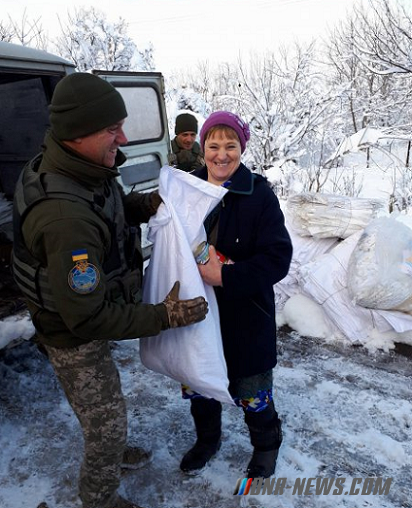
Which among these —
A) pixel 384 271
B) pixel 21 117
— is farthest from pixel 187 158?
pixel 384 271

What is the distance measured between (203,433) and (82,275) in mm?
1306

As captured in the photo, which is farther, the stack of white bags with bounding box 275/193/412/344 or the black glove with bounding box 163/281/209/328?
the stack of white bags with bounding box 275/193/412/344

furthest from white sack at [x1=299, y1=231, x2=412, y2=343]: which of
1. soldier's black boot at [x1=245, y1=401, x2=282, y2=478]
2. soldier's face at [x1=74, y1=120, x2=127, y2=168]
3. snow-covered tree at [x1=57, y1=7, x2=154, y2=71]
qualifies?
snow-covered tree at [x1=57, y1=7, x2=154, y2=71]

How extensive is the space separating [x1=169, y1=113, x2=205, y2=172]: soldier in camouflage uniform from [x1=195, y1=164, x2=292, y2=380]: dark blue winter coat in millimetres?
3150

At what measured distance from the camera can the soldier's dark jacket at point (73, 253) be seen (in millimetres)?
1232

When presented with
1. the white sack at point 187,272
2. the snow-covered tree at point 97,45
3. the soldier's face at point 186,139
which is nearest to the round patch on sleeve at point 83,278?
the white sack at point 187,272

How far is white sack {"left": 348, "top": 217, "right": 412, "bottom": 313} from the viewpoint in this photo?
3.05 metres

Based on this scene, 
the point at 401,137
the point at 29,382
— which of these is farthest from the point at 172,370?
the point at 401,137

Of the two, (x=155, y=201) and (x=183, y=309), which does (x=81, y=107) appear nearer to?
(x=155, y=201)

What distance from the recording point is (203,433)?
2115 millimetres

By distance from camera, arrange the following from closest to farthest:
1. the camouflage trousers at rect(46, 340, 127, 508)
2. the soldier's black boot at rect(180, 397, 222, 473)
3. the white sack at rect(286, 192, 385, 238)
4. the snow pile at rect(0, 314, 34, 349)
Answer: the camouflage trousers at rect(46, 340, 127, 508) < the soldier's black boot at rect(180, 397, 222, 473) < the snow pile at rect(0, 314, 34, 349) < the white sack at rect(286, 192, 385, 238)

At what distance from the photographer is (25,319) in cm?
255

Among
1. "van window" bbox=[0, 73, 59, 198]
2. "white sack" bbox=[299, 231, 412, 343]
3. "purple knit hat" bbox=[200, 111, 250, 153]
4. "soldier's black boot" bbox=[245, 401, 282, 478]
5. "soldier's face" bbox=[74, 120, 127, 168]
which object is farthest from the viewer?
"white sack" bbox=[299, 231, 412, 343]

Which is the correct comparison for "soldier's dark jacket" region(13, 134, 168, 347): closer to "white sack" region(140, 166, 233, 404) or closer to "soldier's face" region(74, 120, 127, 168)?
"soldier's face" region(74, 120, 127, 168)
